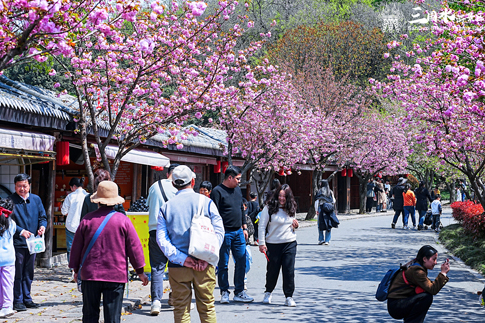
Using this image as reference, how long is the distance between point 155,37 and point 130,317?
223 inches

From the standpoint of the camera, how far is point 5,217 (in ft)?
22.6

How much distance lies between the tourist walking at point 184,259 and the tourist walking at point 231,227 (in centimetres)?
248

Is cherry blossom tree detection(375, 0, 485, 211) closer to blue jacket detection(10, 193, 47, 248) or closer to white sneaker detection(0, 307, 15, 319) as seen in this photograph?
blue jacket detection(10, 193, 47, 248)

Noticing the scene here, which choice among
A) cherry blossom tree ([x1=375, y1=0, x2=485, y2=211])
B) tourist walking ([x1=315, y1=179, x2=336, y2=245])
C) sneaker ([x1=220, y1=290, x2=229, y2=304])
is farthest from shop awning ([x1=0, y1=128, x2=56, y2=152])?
tourist walking ([x1=315, y1=179, x2=336, y2=245])

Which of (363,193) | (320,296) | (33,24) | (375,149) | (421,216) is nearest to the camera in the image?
(33,24)

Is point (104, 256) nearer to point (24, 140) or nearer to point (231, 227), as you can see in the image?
point (231, 227)

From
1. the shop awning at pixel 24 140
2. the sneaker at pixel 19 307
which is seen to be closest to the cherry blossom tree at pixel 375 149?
the shop awning at pixel 24 140

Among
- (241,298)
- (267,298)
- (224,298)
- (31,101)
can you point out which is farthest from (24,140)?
(267,298)

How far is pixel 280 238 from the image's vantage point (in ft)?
25.5

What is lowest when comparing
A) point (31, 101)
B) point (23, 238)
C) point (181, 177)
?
point (23, 238)

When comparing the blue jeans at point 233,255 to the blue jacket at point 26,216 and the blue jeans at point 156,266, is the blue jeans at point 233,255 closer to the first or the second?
the blue jeans at point 156,266

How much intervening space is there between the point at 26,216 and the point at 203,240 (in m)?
3.65

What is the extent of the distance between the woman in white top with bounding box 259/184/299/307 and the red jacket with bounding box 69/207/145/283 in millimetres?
3046

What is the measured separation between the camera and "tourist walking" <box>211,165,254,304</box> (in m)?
7.75
